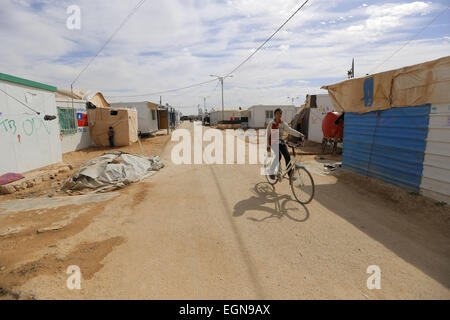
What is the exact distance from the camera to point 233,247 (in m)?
3.45

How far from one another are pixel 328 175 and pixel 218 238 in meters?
5.15

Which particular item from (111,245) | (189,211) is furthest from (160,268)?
(189,211)

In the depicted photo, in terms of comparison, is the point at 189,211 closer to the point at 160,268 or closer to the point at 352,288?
the point at 160,268

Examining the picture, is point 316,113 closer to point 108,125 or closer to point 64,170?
point 108,125

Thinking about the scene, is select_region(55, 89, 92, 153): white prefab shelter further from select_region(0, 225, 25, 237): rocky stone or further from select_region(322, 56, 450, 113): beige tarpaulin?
select_region(322, 56, 450, 113): beige tarpaulin

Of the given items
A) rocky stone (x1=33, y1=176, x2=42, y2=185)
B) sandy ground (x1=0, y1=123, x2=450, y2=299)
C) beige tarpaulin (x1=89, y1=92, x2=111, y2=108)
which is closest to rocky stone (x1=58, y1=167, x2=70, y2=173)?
rocky stone (x1=33, y1=176, x2=42, y2=185)

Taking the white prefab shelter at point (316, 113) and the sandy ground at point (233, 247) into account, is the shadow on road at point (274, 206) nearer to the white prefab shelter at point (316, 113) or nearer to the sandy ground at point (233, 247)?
the sandy ground at point (233, 247)

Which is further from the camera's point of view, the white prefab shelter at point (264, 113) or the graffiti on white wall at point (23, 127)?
the white prefab shelter at point (264, 113)

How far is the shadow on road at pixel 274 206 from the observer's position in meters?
4.51

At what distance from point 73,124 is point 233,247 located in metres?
14.1

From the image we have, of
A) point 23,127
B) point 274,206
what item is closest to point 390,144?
point 274,206

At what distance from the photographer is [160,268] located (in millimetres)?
2947

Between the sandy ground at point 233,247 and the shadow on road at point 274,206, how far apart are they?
22 mm

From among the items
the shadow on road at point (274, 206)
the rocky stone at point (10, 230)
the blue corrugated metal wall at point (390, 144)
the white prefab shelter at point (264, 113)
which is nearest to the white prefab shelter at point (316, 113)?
the blue corrugated metal wall at point (390, 144)
